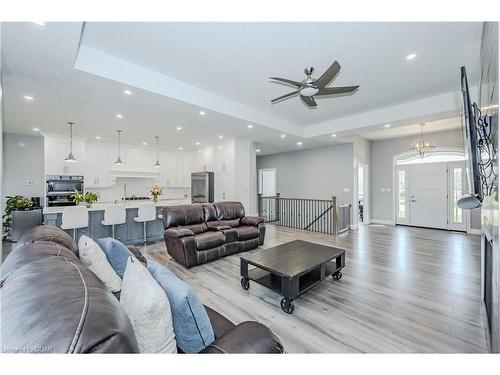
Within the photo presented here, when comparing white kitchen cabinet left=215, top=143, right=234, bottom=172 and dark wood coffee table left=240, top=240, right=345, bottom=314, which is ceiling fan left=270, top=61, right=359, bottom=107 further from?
white kitchen cabinet left=215, top=143, right=234, bottom=172

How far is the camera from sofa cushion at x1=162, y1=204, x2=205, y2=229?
3920 millimetres

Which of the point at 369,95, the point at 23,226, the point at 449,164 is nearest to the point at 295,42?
the point at 369,95

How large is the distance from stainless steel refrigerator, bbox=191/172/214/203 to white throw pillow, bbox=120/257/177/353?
5.47 meters

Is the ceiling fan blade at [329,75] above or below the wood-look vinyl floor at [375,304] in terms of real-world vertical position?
above

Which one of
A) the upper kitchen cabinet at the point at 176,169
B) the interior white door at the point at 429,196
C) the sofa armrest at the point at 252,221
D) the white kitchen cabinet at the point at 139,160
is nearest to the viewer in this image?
the sofa armrest at the point at 252,221

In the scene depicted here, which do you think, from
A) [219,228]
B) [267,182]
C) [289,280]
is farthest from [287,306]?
[267,182]

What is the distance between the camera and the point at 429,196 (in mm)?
6652

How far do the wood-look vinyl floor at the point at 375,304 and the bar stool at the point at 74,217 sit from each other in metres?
1.29

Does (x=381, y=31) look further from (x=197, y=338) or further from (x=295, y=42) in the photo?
(x=197, y=338)

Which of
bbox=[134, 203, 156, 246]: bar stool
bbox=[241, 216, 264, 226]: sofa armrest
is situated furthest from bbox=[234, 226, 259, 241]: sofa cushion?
bbox=[134, 203, 156, 246]: bar stool

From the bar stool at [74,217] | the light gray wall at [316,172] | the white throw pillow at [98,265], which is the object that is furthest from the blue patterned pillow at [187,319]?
the light gray wall at [316,172]

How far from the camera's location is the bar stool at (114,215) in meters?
4.13

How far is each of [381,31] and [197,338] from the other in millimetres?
3003

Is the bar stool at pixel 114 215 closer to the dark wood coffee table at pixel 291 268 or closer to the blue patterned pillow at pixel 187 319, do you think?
the dark wood coffee table at pixel 291 268
